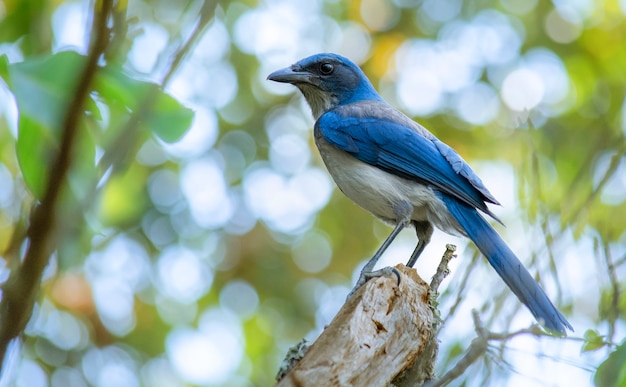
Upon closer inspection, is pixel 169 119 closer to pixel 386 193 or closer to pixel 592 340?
pixel 592 340

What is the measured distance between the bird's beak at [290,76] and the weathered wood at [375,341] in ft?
9.83

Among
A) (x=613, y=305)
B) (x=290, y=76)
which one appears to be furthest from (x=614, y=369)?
(x=290, y=76)

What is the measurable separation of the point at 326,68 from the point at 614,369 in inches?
174

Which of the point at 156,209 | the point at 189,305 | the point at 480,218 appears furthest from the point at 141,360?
the point at 480,218

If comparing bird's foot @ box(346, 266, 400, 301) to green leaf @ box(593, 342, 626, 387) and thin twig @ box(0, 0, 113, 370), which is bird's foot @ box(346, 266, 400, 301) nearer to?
green leaf @ box(593, 342, 626, 387)

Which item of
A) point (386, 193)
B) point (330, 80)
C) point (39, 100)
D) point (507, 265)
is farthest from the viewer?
point (330, 80)

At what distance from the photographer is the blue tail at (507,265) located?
4.40m

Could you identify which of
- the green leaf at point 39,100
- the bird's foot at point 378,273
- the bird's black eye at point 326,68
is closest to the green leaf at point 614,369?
the bird's foot at point 378,273

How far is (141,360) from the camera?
874 cm

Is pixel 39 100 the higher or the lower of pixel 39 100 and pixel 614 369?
the lower

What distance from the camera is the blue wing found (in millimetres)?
5355

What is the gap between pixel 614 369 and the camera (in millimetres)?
2758

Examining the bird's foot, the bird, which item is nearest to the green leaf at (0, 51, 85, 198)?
the bird's foot

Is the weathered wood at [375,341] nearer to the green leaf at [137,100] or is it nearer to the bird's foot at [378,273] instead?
the bird's foot at [378,273]
